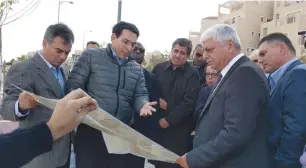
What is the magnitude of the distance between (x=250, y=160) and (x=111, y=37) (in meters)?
1.92

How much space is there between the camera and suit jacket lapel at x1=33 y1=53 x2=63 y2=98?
2.71 m

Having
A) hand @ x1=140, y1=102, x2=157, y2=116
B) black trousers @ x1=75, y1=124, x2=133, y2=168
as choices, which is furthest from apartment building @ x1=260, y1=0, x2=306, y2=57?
black trousers @ x1=75, y1=124, x2=133, y2=168

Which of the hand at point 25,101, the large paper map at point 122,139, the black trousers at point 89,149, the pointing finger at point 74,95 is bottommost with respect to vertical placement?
the black trousers at point 89,149

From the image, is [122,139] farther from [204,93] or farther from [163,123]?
[204,93]

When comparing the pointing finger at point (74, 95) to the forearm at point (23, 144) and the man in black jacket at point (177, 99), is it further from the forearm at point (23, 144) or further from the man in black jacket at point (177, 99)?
the man in black jacket at point (177, 99)

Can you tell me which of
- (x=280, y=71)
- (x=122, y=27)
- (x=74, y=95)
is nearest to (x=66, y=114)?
(x=74, y=95)

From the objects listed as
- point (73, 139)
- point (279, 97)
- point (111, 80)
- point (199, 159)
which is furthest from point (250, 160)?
point (73, 139)

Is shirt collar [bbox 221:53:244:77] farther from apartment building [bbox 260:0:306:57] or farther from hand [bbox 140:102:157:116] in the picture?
apartment building [bbox 260:0:306:57]

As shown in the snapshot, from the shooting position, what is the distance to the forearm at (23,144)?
4.07ft

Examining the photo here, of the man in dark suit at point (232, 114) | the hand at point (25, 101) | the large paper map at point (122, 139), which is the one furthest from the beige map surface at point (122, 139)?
the hand at point (25, 101)

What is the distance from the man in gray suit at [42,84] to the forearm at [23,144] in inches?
45.5

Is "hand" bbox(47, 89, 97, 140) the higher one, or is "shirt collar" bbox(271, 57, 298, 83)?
"shirt collar" bbox(271, 57, 298, 83)

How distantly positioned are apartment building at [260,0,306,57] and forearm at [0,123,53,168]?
108 ft

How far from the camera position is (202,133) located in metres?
2.40
